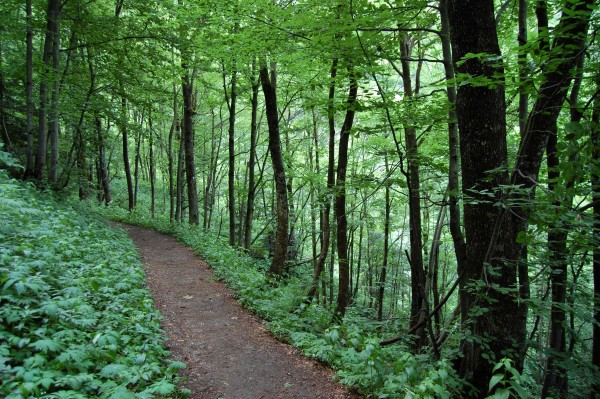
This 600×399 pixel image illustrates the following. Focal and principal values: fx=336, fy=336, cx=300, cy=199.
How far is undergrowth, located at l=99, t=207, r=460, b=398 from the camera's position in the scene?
388 cm

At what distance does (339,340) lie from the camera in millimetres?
5684

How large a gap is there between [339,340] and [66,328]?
392 cm

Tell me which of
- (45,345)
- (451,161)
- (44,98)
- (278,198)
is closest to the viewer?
(45,345)

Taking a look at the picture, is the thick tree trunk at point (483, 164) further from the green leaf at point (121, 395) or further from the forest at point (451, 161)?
the green leaf at point (121, 395)

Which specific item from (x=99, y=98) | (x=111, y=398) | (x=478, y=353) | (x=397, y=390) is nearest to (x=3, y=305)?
(x=111, y=398)

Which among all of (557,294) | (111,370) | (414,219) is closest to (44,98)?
(111,370)

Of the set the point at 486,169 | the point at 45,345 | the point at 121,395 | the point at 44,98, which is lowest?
the point at 121,395

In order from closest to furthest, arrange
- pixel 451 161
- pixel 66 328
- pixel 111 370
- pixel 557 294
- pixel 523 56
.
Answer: pixel 111 370 < pixel 66 328 < pixel 523 56 < pixel 557 294 < pixel 451 161

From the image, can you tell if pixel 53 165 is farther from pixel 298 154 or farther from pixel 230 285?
pixel 298 154

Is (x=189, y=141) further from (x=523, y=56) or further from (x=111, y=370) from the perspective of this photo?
(x=523, y=56)

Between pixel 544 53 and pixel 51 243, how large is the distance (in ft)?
23.4

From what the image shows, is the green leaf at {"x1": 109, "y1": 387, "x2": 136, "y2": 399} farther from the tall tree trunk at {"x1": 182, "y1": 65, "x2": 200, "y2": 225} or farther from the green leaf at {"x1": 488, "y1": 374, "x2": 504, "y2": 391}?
the tall tree trunk at {"x1": 182, "y1": 65, "x2": 200, "y2": 225}

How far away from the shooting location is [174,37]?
424 inches

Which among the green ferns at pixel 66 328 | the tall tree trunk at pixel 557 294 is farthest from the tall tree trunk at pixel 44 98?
the tall tree trunk at pixel 557 294
